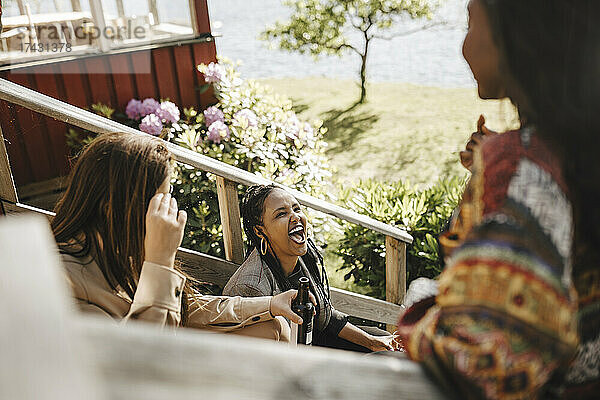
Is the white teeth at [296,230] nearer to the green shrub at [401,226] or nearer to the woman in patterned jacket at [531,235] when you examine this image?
the green shrub at [401,226]

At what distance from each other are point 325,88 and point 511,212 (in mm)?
11071

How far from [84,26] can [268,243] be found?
3408mm

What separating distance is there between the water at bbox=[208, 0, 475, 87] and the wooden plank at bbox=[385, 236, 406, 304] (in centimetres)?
731

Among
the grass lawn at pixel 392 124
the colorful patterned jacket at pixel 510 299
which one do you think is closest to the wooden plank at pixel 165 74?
the grass lawn at pixel 392 124

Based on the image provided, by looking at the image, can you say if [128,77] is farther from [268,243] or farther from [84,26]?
[268,243]

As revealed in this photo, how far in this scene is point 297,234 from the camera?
2432mm

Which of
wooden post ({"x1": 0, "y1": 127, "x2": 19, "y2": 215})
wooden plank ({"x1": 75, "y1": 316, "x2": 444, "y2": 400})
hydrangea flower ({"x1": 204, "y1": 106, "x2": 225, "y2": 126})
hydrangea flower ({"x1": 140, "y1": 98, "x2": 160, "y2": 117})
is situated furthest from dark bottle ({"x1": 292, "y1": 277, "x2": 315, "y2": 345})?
hydrangea flower ({"x1": 140, "y1": 98, "x2": 160, "y2": 117})

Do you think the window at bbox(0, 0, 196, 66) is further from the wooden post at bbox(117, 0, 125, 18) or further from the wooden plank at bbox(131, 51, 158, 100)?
the wooden plank at bbox(131, 51, 158, 100)

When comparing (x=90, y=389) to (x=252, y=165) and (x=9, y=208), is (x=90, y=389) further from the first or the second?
(x=252, y=165)

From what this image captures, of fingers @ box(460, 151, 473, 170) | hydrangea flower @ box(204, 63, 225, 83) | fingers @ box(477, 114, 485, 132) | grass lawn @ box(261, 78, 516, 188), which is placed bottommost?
grass lawn @ box(261, 78, 516, 188)

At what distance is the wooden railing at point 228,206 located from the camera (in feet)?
6.48

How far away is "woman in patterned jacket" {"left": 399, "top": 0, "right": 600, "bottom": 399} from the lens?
1.71 feet

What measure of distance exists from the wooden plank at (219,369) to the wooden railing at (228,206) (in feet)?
5.18

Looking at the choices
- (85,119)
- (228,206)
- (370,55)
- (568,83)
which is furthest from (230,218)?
(370,55)
